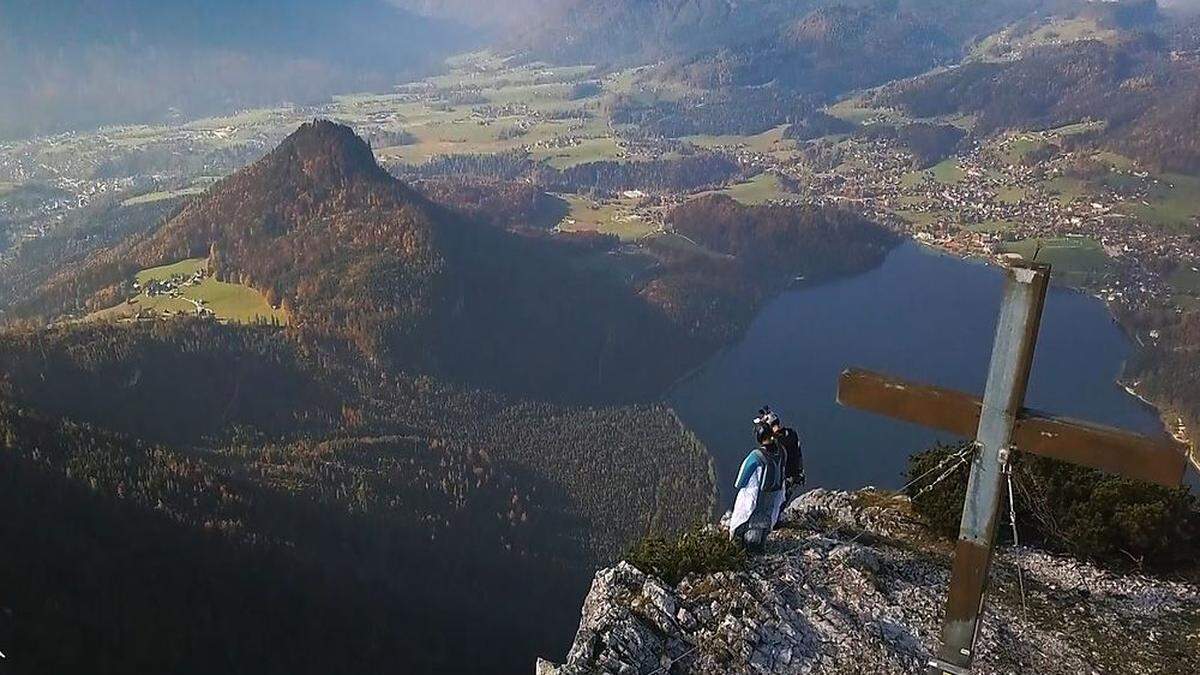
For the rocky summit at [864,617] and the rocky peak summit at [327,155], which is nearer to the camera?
the rocky summit at [864,617]

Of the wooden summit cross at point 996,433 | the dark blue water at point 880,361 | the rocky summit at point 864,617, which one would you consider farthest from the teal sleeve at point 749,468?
the dark blue water at point 880,361

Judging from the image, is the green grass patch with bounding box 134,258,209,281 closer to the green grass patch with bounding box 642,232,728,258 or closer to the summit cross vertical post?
the green grass patch with bounding box 642,232,728,258

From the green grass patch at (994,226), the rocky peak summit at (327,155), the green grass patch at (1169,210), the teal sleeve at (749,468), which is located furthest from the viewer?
the green grass patch at (994,226)

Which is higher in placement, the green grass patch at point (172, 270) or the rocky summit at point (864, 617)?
the rocky summit at point (864, 617)

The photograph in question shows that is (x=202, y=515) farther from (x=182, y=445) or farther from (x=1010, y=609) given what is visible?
(x=1010, y=609)

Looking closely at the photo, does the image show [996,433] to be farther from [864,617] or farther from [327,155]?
[327,155]

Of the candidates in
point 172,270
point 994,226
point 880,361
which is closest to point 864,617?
point 880,361

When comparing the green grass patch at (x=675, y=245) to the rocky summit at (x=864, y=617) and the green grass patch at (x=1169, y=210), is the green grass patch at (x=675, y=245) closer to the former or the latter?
the green grass patch at (x=1169, y=210)
